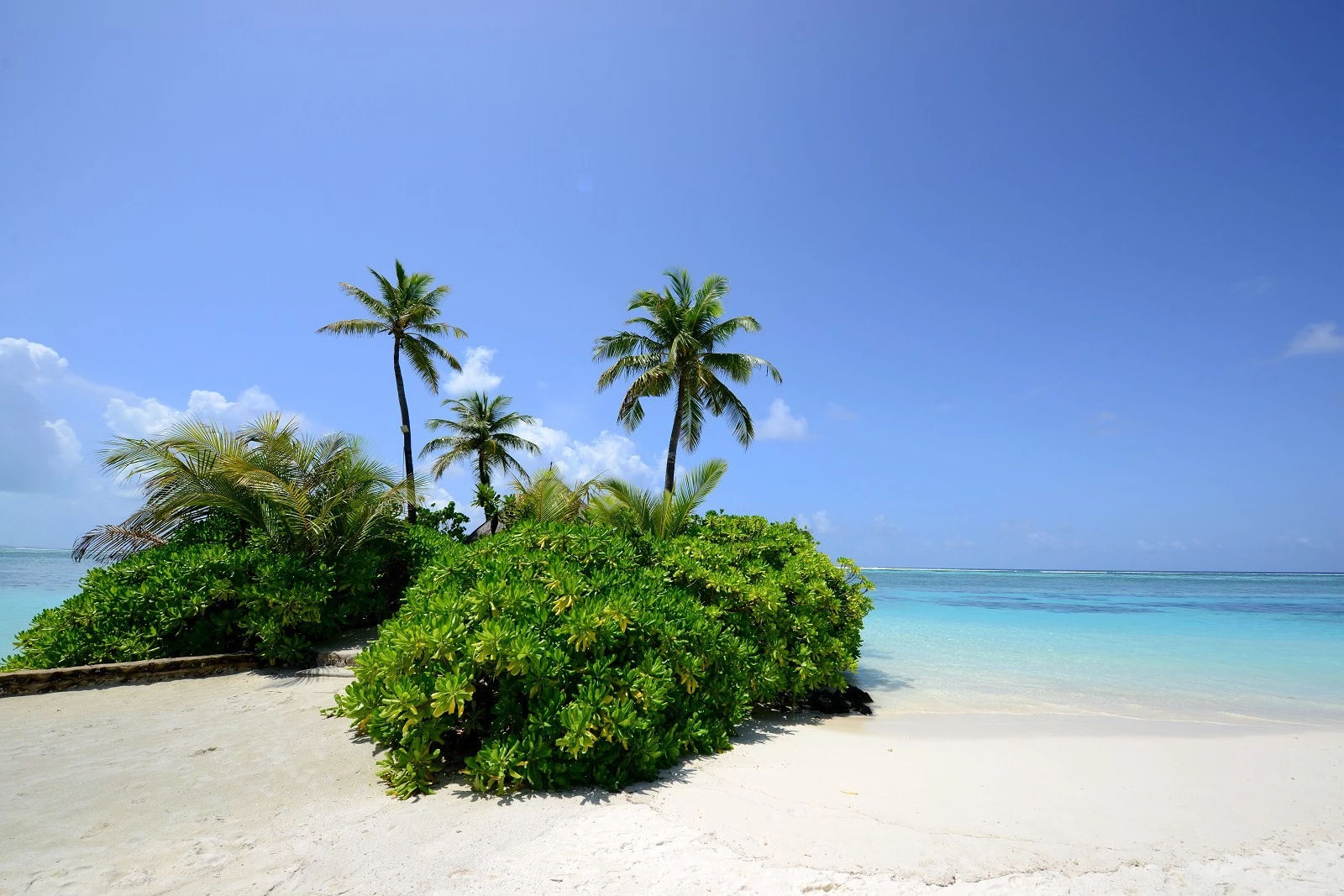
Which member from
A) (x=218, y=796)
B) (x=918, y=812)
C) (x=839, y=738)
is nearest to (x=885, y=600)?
(x=839, y=738)

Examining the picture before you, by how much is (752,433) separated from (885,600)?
16393 millimetres

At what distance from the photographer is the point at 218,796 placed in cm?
410

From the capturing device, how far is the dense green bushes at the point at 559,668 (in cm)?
420

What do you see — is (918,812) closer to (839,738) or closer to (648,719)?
(648,719)

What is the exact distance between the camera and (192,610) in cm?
768

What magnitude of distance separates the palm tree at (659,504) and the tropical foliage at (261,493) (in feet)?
11.8

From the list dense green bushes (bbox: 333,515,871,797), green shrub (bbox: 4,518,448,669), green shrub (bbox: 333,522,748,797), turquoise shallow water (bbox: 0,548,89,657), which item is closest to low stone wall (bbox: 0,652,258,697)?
green shrub (bbox: 4,518,448,669)

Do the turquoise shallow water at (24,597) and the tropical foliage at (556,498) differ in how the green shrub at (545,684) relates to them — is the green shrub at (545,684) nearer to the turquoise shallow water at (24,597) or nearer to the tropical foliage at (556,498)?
the tropical foliage at (556,498)

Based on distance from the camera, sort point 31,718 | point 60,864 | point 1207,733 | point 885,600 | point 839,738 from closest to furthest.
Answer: point 60,864
point 31,718
point 839,738
point 1207,733
point 885,600

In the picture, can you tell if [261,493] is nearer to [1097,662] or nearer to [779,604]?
[779,604]

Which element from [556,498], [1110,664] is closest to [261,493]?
[556,498]

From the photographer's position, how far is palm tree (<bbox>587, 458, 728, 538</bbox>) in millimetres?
9969

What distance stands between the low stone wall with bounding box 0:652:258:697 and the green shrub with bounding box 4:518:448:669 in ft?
1.00

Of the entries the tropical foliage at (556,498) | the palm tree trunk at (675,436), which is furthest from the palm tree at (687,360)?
the tropical foliage at (556,498)
